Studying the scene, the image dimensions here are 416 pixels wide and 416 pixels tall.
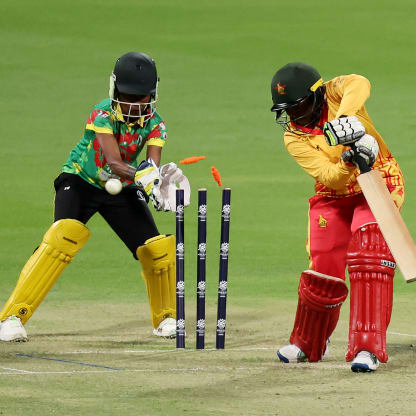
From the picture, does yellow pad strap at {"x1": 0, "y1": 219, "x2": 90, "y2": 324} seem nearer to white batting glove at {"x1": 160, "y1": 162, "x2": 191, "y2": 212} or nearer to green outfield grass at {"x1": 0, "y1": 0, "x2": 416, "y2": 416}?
green outfield grass at {"x1": 0, "y1": 0, "x2": 416, "y2": 416}

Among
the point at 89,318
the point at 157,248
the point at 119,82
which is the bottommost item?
the point at 89,318

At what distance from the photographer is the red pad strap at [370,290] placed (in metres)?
5.80

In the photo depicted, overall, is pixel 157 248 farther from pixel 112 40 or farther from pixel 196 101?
pixel 112 40

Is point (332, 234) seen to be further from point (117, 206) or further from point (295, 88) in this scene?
point (117, 206)

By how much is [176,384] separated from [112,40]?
1480 cm

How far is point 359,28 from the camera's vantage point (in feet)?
66.7

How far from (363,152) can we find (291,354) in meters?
1.07

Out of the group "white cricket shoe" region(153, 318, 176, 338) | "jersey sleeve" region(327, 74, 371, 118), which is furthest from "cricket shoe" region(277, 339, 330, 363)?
"jersey sleeve" region(327, 74, 371, 118)

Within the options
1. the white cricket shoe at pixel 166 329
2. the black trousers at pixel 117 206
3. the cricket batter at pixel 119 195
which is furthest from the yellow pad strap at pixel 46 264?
the white cricket shoe at pixel 166 329

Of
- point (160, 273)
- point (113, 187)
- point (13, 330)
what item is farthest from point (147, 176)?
point (13, 330)

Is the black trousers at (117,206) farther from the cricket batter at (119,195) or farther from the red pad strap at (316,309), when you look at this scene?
the red pad strap at (316,309)

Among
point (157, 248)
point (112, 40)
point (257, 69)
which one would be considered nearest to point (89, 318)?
point (157, 248)

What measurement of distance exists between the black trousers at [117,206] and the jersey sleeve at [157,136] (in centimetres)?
30

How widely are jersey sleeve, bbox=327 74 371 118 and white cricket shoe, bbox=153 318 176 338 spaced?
5.24 ft
